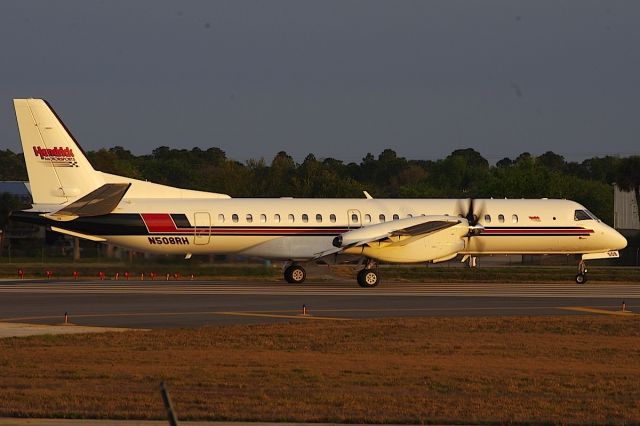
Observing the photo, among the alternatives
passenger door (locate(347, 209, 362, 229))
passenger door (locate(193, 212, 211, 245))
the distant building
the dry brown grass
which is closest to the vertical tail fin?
passenger door (locate(193, 212, 211, 245))

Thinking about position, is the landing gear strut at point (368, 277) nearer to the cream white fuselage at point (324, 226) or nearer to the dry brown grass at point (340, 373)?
the cream white fuselage at point (324, 226)

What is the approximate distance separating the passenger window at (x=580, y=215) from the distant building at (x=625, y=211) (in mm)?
50017

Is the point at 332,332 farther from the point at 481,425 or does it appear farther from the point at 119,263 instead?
the point at 119,263

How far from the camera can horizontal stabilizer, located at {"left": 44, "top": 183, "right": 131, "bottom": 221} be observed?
37.5 meters

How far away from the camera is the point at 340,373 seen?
1706cm

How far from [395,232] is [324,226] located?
3574mm

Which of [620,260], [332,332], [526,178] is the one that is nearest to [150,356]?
[332,332]

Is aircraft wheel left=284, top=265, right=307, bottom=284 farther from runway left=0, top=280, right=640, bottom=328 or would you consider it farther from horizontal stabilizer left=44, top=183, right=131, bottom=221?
horizontal stabilizer left=44, top=183, right=131, bottom=221

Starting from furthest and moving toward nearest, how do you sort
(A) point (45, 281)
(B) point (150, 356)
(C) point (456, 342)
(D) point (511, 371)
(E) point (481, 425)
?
(A) point (45, 281) → (C) point (456, 342) → (B) point (150, 356) → (D) point (511, 371) → (E) point (481, 425)

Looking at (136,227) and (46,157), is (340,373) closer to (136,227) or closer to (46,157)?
(136,227)

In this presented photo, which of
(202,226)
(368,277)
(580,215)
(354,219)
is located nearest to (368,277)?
(368,277)

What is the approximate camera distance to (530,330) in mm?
24172

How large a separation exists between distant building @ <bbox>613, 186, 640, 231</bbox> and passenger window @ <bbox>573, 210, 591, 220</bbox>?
50.0 m

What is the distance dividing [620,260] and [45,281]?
1493 inches
